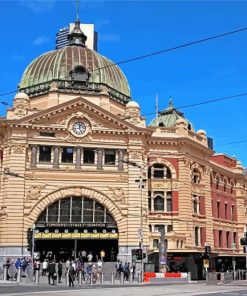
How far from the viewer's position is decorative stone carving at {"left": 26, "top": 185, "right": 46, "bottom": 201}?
5365 cm

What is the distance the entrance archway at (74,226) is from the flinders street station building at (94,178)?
109mm

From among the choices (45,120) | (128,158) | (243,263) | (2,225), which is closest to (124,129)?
(128,158)

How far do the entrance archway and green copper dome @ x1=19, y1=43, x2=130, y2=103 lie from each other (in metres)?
15.1

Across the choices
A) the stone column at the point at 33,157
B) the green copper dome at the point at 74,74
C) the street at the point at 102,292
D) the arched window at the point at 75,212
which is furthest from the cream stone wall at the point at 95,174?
the street at the point at 102,292

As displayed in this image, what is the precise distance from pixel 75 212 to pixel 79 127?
377 inches

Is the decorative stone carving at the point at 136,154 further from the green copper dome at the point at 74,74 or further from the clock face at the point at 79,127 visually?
the green copper dome at the point at 74,74

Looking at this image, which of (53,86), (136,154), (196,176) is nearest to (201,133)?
(196,176)

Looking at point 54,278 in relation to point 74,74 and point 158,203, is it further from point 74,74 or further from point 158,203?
point 74,74

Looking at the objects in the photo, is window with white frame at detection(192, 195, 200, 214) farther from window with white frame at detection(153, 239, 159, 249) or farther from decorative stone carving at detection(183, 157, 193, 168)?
window with white frame at detection(153, 239, 159, 249)

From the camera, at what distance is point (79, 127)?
2233 inches

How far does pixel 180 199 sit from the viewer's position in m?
60.0

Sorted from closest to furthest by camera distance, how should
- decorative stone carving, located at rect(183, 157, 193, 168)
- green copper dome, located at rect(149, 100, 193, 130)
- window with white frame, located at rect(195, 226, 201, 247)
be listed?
decorative stone carving, located at rect(183, 157, 193, 168) < window with white frame, located at rect(195, 226, 201, 247) < green copper dome, located at rect(149, 100, 193, 130)

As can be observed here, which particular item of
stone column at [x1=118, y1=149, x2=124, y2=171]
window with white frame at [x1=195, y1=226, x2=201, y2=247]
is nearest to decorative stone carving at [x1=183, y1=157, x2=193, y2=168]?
window with white frame at [x1=195, y1=226, x2=201, y2=247]

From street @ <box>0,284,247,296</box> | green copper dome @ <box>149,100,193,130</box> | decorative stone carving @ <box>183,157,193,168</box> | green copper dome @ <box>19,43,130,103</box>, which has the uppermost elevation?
green copper dome @ <box>19,43,130,103</box>
